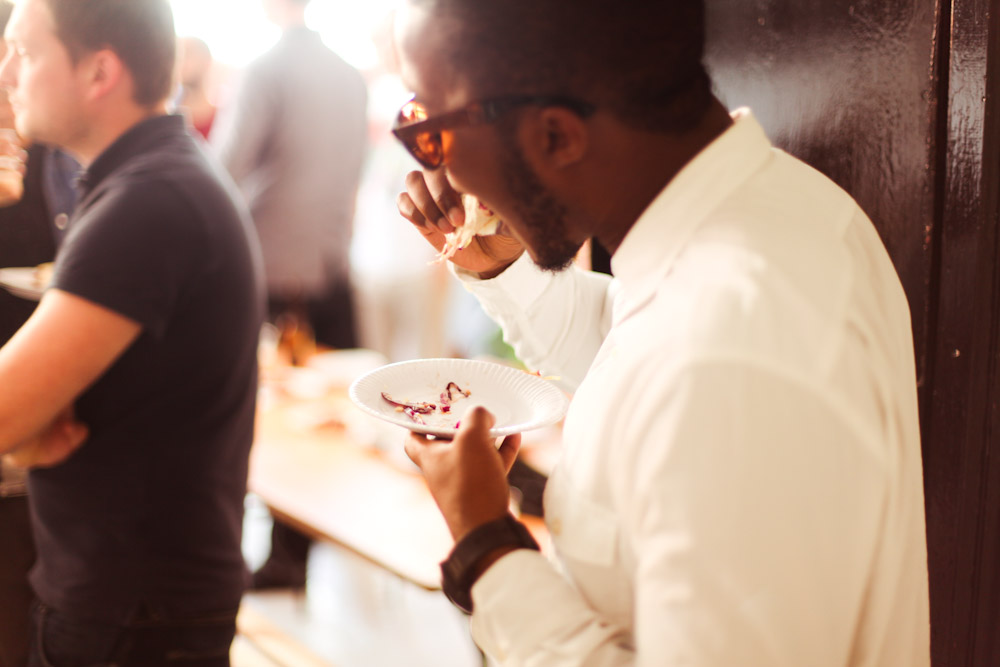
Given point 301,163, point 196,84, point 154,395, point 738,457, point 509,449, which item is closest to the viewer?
point 738,457

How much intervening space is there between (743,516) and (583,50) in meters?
0.47

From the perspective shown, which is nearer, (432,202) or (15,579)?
(432,202)

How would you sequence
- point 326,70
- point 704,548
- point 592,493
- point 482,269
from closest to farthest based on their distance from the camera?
point 704,548 → point 592,493 → point 482,269 → point 326,70

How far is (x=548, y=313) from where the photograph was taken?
123 cm

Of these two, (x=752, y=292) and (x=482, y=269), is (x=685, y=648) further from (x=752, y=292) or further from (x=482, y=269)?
(x=482, y=269)

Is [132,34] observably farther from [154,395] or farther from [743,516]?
[743,516]

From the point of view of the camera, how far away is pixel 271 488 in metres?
2.24

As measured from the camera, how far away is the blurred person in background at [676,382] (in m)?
0.64

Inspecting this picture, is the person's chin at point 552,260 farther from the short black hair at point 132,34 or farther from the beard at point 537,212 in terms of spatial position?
the short black hair at point 132,34

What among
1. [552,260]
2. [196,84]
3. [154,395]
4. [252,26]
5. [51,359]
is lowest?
[154,395]

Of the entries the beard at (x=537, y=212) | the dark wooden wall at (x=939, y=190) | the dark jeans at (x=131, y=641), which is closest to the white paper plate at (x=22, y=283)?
the dark jeans at (x=131, y=641)

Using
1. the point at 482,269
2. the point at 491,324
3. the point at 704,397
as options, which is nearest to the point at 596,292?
the point at 482,269

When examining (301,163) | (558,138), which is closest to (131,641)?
(558,138)

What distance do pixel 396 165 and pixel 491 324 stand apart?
1315 millimetres
